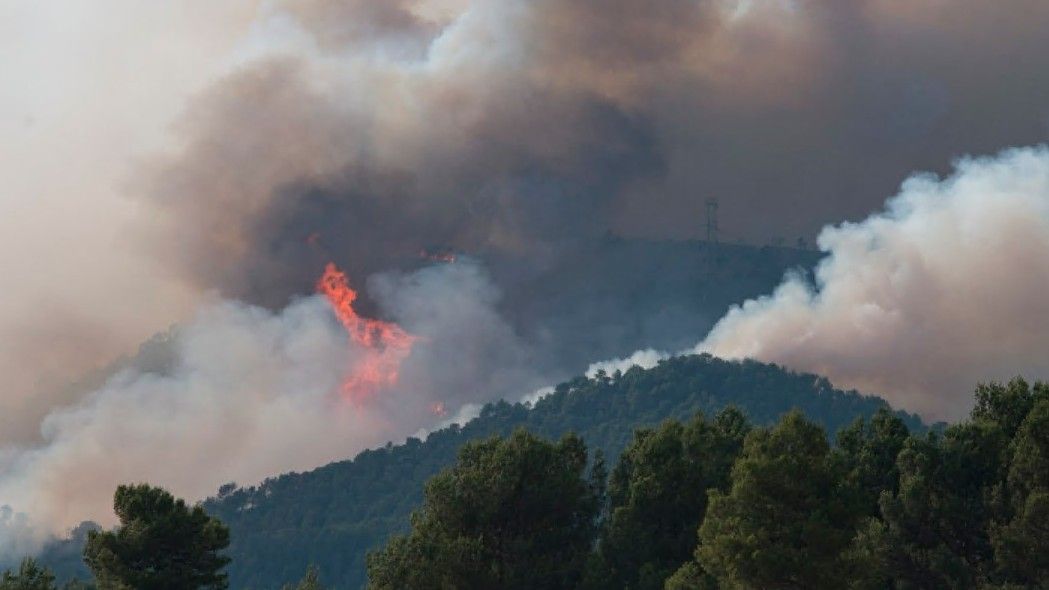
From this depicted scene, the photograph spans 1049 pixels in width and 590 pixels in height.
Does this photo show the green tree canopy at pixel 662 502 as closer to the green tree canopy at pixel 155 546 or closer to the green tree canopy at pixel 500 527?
the green tree canopy at pixel 500 527

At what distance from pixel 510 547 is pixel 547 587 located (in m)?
3.30

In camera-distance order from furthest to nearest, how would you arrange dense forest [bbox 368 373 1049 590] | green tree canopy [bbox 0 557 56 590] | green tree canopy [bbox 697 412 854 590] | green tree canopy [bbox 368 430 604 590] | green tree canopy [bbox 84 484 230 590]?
1. green tree canopy [bbox 368 430 604 590]
2. green tree canopy [bbox 0 557 56 590]
3. green tree canopy [bbox 84 484 230 590]
4. dense forest [bbox 368 373 1049 590]
5. green tree canopy [bbox 697 412 854 590]

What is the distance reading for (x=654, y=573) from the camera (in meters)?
87.4

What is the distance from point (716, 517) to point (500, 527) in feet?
71.6

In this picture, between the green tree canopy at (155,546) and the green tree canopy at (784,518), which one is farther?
the green tree canopy at (155,546)

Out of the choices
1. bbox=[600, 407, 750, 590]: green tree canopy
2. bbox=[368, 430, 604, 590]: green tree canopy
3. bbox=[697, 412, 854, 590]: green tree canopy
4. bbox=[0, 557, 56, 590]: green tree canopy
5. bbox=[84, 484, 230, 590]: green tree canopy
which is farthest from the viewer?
bbox=[600, 407, 750, 590]: green tree canopy

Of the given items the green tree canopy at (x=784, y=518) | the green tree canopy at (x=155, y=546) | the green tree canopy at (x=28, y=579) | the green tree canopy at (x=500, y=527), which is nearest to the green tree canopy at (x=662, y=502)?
the green tree canopy at (x=500, y=527)

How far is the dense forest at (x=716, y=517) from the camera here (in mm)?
71875

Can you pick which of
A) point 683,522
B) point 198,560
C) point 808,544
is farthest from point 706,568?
point 198,560

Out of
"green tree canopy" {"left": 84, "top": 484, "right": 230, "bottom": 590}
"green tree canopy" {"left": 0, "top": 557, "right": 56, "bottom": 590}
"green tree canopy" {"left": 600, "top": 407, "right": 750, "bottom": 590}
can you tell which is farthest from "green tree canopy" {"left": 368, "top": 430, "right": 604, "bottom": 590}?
"green tree canopy" {"left": 0, "top": 557, "right": 56, "bottom": 590}

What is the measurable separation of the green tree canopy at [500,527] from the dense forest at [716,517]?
0.10m

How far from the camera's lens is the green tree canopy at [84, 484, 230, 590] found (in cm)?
8175

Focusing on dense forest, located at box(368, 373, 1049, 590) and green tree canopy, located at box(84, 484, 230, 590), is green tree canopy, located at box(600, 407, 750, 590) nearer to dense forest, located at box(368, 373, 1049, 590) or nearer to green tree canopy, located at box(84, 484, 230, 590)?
dense forest, located at box(368, 373, 1049, 590)

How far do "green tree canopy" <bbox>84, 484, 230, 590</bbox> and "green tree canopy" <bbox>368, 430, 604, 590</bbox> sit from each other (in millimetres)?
12382
